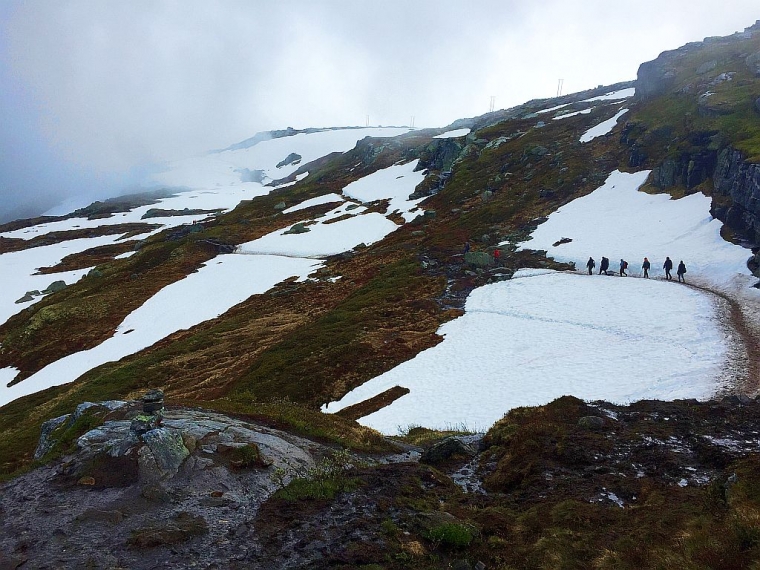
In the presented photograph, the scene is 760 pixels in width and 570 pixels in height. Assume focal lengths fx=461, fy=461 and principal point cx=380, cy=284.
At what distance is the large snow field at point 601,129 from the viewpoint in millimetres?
90000

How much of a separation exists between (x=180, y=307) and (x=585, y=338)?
51950mm

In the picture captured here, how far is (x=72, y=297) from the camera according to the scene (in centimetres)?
7438

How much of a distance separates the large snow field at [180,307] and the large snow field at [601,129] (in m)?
59.8

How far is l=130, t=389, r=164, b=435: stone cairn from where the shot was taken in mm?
14430

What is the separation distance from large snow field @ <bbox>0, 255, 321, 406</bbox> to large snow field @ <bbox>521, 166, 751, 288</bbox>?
37.0 meters

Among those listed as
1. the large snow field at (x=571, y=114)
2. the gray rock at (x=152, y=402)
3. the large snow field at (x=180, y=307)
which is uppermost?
the large snow field at (x=571, y=114)

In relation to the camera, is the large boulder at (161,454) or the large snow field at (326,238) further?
the large snow field at (326,238)

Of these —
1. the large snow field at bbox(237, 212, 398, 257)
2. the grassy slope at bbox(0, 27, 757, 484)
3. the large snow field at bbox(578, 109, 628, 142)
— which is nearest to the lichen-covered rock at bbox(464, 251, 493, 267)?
the grassy slope at bbox(0, 27, 757, 484)

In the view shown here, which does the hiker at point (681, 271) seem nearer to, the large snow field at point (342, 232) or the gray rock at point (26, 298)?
the large snow field at point (342, 232)

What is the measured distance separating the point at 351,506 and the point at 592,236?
165ft

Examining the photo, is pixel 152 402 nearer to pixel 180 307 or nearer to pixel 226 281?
pixel 180 307

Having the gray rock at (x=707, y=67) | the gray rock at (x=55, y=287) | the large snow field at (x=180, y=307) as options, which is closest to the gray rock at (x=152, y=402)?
the large snow field at (x=180, y=307)

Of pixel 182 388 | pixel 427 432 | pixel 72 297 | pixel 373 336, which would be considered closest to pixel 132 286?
pixel 72 297

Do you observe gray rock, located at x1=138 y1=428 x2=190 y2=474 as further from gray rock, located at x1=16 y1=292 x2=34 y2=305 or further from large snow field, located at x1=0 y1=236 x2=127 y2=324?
gray rock, located at x1=16 y1=292 x2=34 y2=305
